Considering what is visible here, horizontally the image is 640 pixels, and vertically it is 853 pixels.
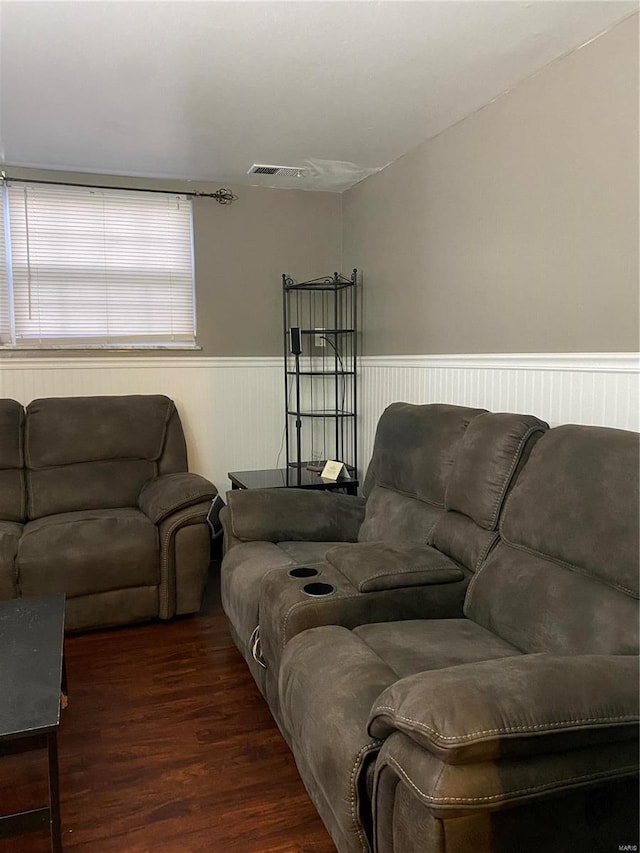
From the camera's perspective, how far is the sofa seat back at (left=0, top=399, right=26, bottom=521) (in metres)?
3.20

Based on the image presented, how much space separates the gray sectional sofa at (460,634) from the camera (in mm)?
1142

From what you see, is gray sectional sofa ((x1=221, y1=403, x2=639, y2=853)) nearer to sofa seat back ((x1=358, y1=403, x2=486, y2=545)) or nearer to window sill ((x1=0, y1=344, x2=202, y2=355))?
sofa seat back ((x1=358, y1=403, x2=486, y2=545))

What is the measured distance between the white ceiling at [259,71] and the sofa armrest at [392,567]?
5.51ft

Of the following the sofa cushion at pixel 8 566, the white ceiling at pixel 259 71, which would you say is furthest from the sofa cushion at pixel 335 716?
the white ceiling at pixel 259 71

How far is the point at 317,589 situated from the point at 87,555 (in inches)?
52.7

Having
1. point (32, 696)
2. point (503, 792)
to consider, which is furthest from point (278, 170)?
point (503, 792)

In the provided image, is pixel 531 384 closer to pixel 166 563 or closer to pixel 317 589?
pixel 317 589

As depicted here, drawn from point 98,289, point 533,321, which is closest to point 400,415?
point 533,321

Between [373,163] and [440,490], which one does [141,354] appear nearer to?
[373,163]

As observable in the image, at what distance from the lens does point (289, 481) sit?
3461mm

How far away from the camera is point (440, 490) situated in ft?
7.85

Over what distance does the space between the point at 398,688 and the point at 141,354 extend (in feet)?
9.70

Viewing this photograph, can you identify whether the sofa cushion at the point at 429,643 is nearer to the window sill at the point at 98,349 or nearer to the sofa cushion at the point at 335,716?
the sofa cushion at the point at 335,716

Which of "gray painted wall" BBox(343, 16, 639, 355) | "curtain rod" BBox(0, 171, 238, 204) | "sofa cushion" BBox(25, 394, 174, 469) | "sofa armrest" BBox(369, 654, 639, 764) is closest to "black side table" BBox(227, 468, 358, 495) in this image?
"sofa cushion" BBox(25, 394, 174, 469)
